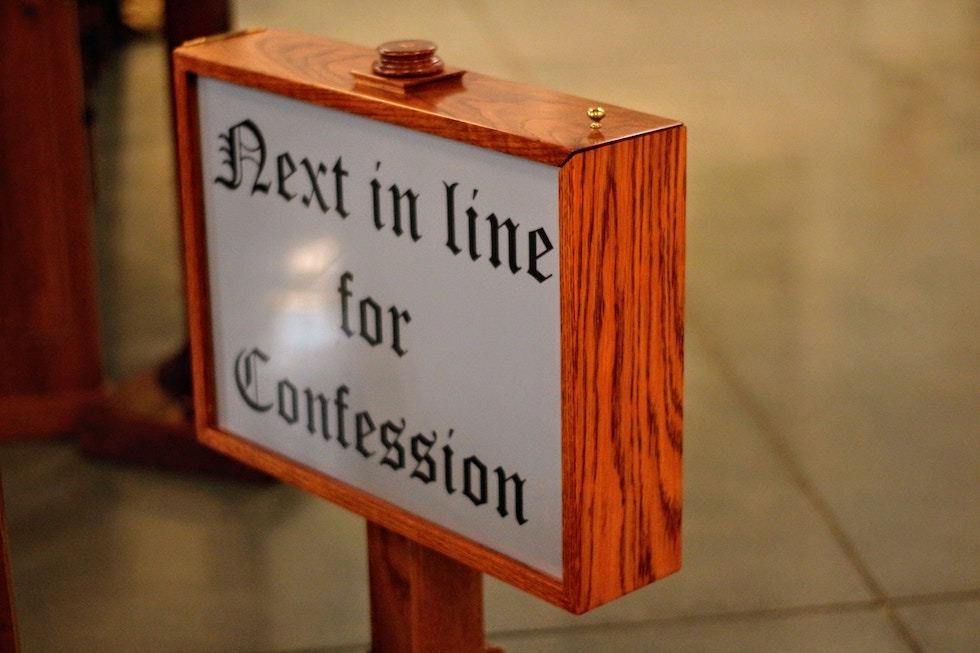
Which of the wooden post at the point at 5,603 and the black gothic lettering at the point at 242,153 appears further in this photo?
the black gothic lettering at the point at 242,153

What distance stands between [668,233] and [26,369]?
206 cm

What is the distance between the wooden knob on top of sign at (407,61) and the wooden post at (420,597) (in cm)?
56

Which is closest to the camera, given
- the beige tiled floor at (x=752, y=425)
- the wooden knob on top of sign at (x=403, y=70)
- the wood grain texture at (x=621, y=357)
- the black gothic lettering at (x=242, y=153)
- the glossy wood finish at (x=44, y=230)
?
the wood grain texture at (x=621, y=357)

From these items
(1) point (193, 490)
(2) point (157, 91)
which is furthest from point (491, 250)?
(2) point (157, 91)

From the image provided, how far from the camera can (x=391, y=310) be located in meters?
1.34

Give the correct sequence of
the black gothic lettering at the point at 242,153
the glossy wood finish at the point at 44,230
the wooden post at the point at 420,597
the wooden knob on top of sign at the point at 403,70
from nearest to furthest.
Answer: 1. the wooden knob on top of sign at the point at 403,70
2. the black gothic lettering at the point at 242,153
3. the wooden post at the point at 420,597
4. the glossy wood finish at the point at 44,230

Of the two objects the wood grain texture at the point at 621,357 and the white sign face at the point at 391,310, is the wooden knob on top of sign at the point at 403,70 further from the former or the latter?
the wood grain texture at the point at 621,357

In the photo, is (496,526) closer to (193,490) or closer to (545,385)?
(545,385)

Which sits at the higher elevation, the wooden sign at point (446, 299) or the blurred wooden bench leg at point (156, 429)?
the wooden sign at point (446, 299)

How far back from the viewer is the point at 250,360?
1.50 metres

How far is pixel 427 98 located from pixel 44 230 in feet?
5.91

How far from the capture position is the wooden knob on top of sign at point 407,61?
1276 mm

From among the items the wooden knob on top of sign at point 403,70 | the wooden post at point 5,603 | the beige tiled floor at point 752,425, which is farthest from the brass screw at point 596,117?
the beige tiled floor at point 752,425

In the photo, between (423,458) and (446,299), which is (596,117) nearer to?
(446,299)
